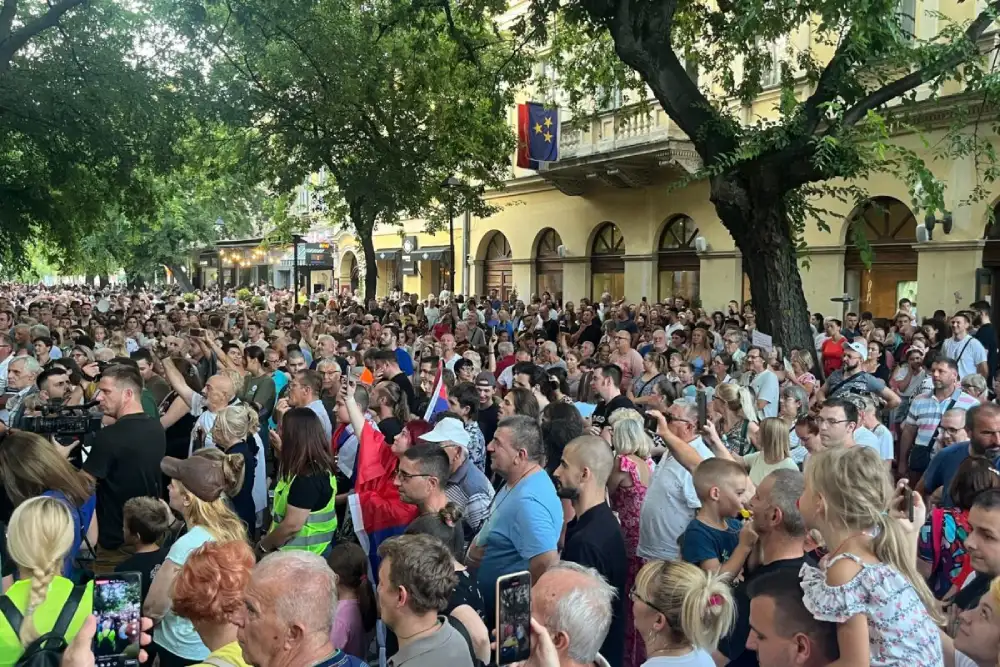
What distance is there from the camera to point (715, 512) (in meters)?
4.33

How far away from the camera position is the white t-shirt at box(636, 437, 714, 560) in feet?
16.0

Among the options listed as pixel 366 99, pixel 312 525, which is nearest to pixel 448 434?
pixel 312 525

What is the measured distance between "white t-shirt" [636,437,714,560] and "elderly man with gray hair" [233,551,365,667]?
2.47 m

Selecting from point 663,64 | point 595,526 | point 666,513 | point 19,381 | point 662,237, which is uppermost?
point 663,64

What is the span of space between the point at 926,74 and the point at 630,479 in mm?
7346

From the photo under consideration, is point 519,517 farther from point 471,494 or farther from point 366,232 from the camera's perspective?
point 366,232

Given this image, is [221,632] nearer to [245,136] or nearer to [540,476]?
[540,476]

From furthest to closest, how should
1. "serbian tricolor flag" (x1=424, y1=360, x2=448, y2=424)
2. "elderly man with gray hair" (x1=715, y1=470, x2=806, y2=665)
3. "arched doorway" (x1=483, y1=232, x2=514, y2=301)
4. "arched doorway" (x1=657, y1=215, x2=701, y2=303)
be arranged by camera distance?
"arched doorway" (x1=483, y1=232, x2=514, y2=301) → "arched doorway" (x1=657, y1=215, x2=701, y2=303) → "serbian tricolor flag" (x1=424, y1=360, x2=448, y2=424) → "elderly man with gray hair" (x1=715, y1=470, x2=806, y2=665)

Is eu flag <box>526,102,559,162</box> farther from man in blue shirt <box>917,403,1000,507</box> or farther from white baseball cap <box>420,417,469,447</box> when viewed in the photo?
white baseball cap <box>420,417,469,447</box>

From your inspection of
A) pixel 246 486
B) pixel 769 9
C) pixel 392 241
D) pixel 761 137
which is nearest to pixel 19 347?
pixel 246 486

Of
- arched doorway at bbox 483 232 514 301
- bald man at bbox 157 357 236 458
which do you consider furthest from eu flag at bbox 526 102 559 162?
bald man at bbox 157 357 236 458

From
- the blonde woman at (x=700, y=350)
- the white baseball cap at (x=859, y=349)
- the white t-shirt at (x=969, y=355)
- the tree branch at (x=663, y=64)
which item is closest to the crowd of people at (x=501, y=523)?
the white baseball cap at (x=859, y=349)

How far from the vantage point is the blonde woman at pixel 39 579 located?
10.6 feet

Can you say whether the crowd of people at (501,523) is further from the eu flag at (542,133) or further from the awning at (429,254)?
the awning at (429,254)
